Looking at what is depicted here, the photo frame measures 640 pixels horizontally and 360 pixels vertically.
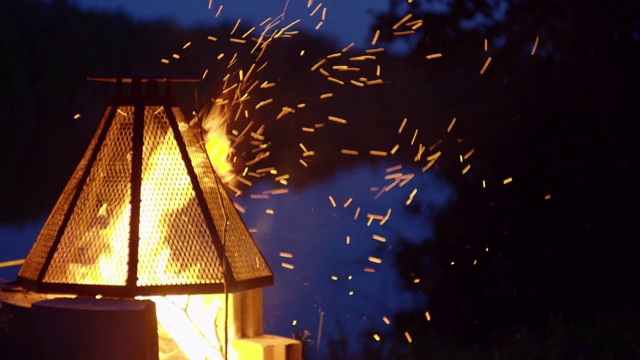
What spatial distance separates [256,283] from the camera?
4.05 metres

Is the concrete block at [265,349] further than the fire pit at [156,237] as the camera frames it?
Yes

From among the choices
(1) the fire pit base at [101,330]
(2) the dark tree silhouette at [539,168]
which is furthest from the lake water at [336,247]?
(1) the fire pit base at [101,330]

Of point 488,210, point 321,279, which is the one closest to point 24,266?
point 488,210

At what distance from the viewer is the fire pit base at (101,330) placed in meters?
3.68

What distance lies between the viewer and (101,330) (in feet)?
12.1

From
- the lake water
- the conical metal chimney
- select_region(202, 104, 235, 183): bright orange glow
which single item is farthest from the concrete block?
the lake water

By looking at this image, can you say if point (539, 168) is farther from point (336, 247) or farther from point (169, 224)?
point (336, 247)

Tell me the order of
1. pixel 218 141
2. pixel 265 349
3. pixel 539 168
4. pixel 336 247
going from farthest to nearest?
pixel 336 247, pixel 539 168, pixel 218 141, pixel 265 349

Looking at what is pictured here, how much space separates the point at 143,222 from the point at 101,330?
0.43 m

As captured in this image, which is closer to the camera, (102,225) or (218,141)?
(102,225)

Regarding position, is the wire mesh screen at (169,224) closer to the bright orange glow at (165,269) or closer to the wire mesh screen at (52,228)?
the bright orange glow at (165,269)

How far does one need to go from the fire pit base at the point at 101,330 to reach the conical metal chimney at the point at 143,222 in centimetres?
14

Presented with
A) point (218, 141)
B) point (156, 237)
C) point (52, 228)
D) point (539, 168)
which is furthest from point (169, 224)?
point (539, 168)

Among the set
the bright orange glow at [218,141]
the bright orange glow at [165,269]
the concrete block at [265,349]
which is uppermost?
the bright orange glow at [218,141]
